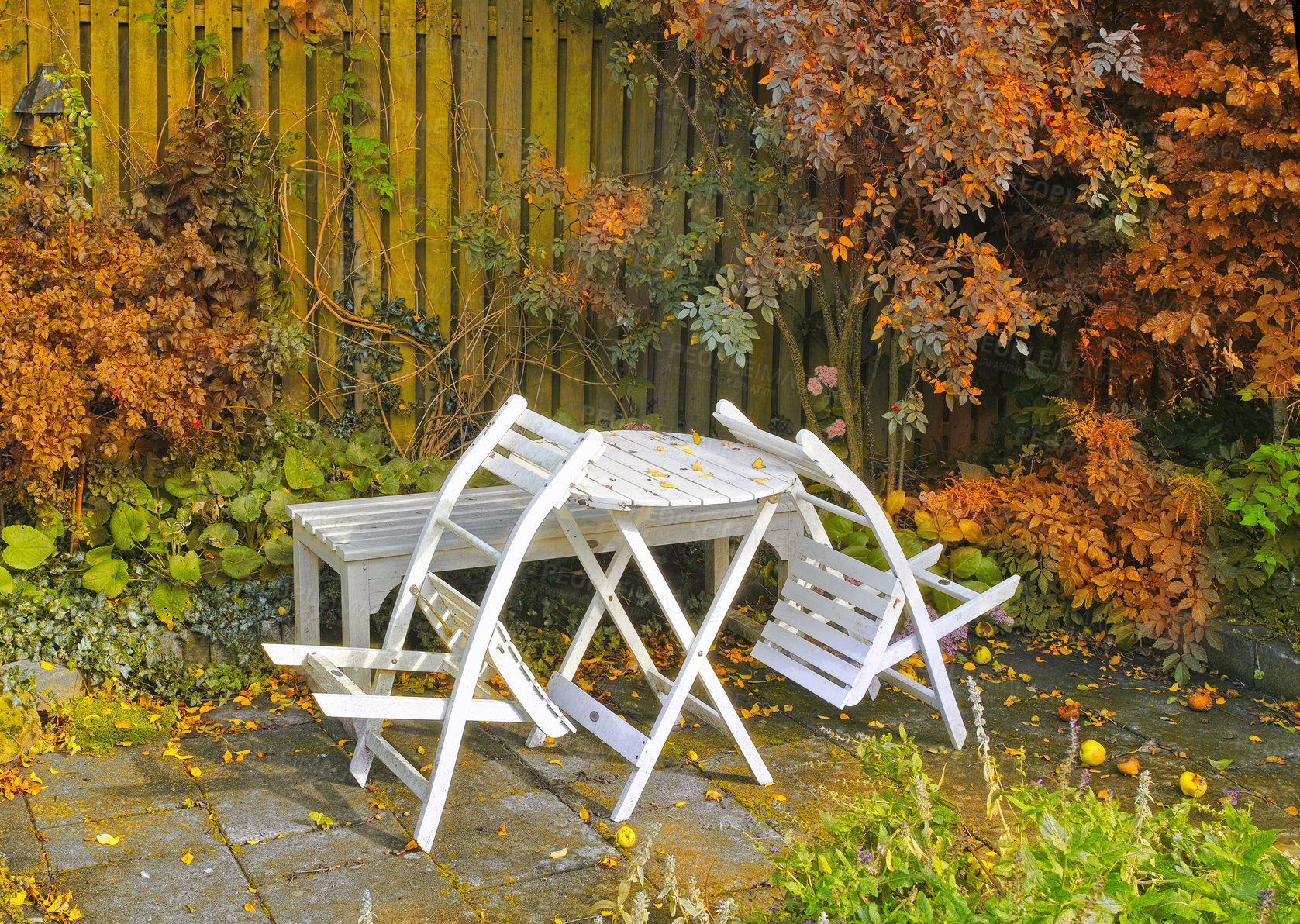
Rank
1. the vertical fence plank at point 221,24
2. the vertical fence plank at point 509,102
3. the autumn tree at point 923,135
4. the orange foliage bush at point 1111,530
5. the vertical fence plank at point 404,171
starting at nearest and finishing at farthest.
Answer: the autumn tree at point 923,135, the orange foliage bush at point 1111,530, the vertical fence plank at point 221,24, the vertical fence plank at point 404,171, the vertical fence plank at point 509,102

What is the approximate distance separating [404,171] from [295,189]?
1.58 feet

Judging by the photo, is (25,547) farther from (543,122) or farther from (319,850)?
(543,122)

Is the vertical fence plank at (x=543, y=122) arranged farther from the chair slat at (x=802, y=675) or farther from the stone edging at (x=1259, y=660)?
the stone edging at (x=1259, y=660)

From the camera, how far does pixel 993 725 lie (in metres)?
3.88

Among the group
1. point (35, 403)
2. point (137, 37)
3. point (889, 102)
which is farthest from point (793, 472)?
point (137, 37)

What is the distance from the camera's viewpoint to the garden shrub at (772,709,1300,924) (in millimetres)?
1822

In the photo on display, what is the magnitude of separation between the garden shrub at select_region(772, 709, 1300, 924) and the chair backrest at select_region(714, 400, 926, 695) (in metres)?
1.08

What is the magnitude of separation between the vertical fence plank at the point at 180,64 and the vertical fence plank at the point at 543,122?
1444mm

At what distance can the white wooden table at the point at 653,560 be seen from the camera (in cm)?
313

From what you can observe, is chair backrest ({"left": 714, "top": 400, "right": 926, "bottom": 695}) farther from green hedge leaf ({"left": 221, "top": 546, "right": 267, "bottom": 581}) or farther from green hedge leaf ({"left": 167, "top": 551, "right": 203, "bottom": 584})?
green hedge leaf ({"left": 167, "top": 551, "right": 203, "bottom": 584})

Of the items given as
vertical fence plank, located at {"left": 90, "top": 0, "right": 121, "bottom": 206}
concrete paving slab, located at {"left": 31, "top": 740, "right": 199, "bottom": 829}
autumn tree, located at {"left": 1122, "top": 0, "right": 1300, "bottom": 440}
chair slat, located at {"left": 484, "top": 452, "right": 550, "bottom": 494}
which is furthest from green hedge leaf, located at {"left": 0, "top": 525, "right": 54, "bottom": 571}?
autumn tree, located at {"left": 1122, "top": 0, "right": 1300, "bottom": 440}

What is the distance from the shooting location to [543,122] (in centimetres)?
530

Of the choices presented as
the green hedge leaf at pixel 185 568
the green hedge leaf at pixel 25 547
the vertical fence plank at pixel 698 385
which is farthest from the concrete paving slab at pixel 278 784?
the vertical fence plank at pixel 698 385

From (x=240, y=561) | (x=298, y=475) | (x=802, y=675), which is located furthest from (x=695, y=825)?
(x=298, y=475)
